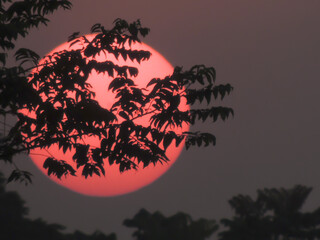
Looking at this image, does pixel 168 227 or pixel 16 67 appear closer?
pixel 16 67

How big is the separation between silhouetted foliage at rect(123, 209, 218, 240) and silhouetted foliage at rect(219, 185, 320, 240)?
5693mm

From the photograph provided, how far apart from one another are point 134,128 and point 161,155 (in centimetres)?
69

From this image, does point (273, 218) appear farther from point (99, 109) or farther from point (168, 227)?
point (99, 109)

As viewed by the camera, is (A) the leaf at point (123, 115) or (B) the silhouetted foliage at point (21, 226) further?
(B) the silhouetted foliage at point (21, 226)

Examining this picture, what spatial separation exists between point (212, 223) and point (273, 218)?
8211 mm

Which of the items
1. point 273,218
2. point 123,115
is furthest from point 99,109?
point 273,218

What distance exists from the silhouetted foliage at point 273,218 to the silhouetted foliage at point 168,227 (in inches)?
224

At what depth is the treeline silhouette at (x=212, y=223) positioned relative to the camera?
191 feet

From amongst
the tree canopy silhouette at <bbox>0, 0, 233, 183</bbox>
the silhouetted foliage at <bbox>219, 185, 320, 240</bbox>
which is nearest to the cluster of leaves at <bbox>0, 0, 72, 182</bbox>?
the tree canopy silhouette at <bbox>0, 0, 233, 183</bbox>

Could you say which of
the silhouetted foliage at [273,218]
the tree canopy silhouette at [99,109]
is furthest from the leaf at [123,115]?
the silhouetted foliage at [273,218]

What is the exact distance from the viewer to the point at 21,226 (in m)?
67.6

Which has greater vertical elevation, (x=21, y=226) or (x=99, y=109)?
(x=21, y=226)

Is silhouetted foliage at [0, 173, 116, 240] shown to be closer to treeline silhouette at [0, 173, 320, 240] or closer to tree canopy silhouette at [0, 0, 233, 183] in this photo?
treeline silhouette at [0, 173, 320, 240]

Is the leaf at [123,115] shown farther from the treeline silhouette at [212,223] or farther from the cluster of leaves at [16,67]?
the treeline silhouette at [212,223]
